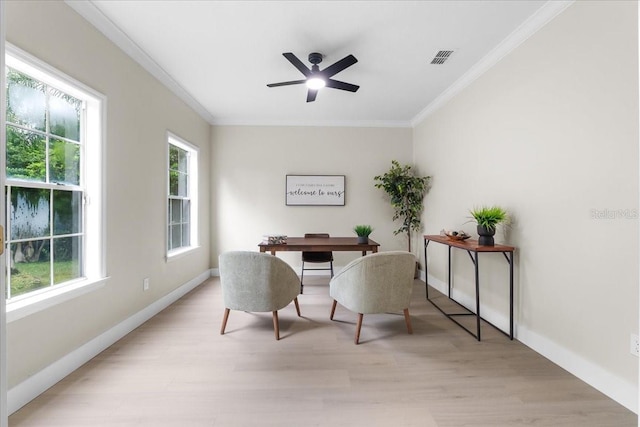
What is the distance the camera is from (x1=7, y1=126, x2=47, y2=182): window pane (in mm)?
1754

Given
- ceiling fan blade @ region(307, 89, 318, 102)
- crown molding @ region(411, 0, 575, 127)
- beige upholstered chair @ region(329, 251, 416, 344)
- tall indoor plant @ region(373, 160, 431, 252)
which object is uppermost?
crown molding @ region(411, 0, 575, 127)

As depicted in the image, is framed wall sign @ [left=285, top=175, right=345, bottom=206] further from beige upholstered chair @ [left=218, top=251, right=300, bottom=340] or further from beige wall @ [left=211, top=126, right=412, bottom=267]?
beige upholstered chair @ [left=218, top=251, right=300, bottom=340]

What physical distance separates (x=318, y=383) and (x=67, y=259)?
2038 mm

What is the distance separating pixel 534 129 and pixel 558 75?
39cm

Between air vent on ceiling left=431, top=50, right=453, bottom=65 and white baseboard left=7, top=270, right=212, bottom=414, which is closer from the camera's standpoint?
white baseboard left=7, top=270, right=212, bottom=414

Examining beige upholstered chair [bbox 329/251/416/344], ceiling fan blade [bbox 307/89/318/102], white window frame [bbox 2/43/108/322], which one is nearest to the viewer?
white window frame [bbox 2/43/108/322]

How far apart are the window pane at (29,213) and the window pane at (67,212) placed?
0.24 ft

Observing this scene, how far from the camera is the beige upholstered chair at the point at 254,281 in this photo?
2459 mm

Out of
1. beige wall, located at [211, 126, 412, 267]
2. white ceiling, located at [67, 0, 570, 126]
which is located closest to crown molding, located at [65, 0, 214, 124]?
white ceiling, located at [67, 0, 570, 126]

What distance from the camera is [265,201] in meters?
4.85

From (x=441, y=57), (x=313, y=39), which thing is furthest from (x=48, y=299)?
(x=441, y=57)

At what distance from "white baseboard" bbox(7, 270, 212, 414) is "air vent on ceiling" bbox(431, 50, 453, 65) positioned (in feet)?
12.5

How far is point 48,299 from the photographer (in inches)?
72.0

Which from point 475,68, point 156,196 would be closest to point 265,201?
point 156,196
